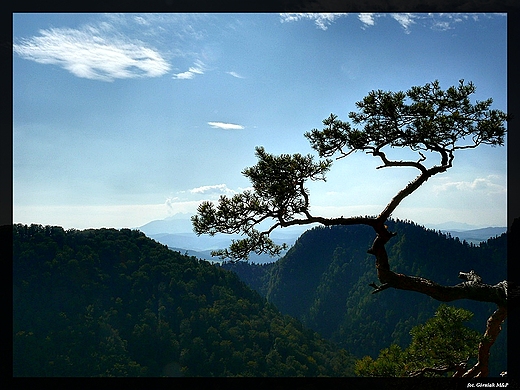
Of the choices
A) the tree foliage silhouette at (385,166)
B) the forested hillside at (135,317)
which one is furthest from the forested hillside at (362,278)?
the tree foliage silhouette at (385,166)

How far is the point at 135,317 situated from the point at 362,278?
1167 inches

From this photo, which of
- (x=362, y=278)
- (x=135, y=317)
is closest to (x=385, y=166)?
(x=135, y=317)

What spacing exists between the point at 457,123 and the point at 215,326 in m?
29.9

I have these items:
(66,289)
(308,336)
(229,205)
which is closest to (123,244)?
(66,289)

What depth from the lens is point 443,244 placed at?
43375 mm

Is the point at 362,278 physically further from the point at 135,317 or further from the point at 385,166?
the point at 385,166

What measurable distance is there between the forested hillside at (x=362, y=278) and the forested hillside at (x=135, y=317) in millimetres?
5672

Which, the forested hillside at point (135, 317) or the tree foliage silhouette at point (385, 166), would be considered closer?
the tree foliage silhouette at point (385, 166)

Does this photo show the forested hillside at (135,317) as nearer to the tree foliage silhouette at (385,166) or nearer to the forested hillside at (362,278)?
the forested hillside at (362,278)

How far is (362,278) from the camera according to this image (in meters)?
47.4

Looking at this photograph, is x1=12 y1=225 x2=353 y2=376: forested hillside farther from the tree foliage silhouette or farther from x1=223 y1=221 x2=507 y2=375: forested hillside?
the tree foliage silhouette

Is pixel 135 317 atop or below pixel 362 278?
atop

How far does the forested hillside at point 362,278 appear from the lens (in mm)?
36562

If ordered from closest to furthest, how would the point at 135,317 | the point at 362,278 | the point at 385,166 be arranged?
the point at 385,166, the point at 135,317, the point at 362,278
